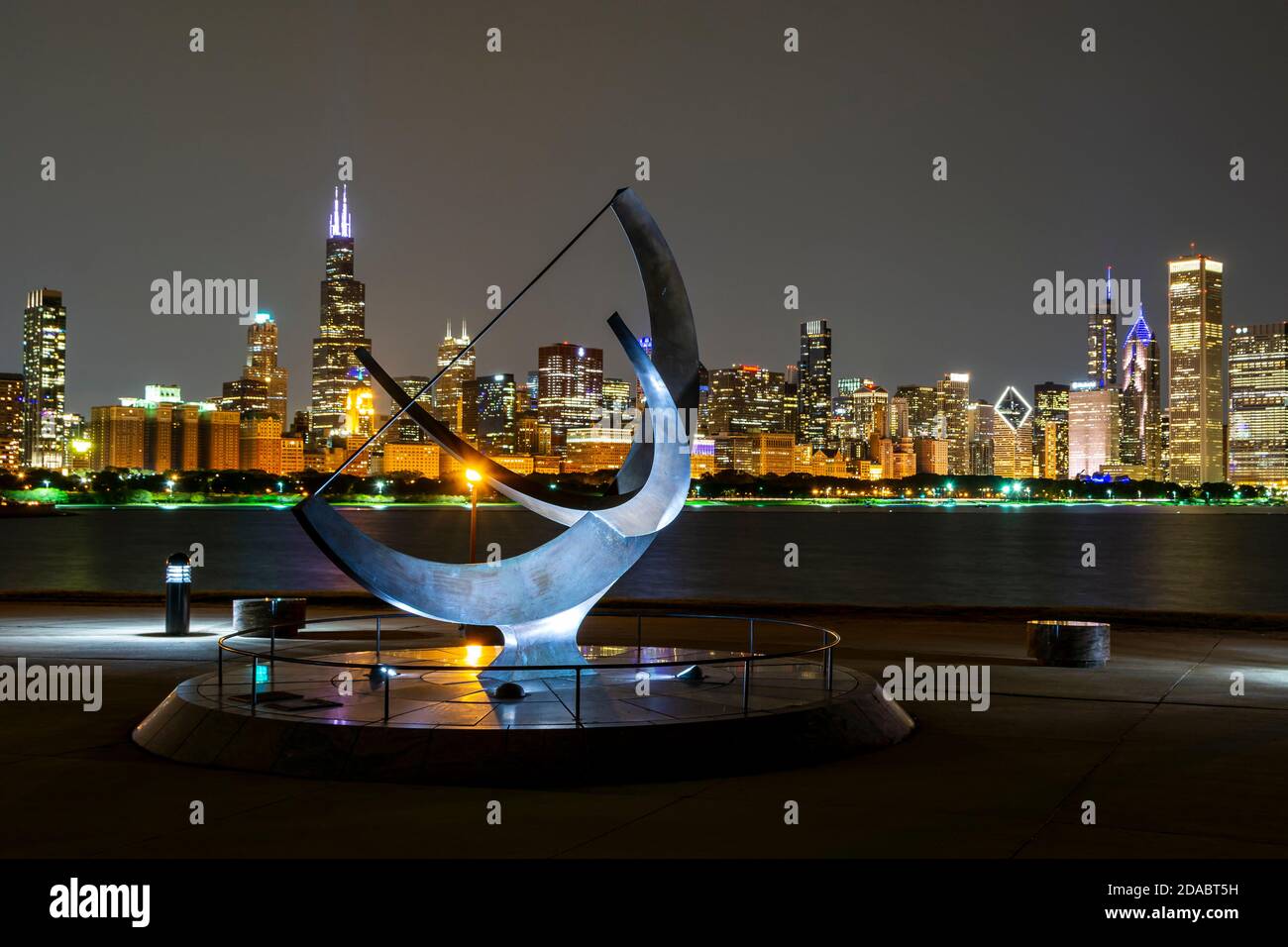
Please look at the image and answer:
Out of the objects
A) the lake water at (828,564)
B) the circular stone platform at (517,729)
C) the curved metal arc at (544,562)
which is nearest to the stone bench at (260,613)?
the circular stone platform at (517,729)

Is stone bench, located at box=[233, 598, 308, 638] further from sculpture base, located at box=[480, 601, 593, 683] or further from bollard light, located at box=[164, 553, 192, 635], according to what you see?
sculpture base, located at box=[480, 601, 593, 683]

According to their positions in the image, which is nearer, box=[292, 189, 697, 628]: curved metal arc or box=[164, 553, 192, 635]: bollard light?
box=[292, 189, 697, 628]: curved metal arc

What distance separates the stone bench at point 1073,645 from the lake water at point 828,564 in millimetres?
13111

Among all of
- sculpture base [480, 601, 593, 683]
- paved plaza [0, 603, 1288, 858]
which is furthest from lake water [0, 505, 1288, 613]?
paved plaza [0, 603, 1288, 858]

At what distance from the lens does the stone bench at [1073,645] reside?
479 inches

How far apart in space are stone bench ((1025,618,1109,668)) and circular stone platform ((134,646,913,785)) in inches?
144

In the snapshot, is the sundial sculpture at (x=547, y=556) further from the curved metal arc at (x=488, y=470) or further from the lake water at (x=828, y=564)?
the lake water at (x=828, y=564)

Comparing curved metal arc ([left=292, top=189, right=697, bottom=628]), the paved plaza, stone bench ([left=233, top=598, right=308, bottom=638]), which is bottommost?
the paved plaza

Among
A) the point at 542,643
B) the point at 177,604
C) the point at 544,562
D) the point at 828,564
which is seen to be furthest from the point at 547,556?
the point at 828,564

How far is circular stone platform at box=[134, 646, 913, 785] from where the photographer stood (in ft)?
23.5

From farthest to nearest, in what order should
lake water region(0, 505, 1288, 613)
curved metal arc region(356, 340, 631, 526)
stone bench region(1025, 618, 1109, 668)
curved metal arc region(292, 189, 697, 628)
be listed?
lake water region(0, 505, 1288, 613), stone bench region(1025, 618, 1109, 668), curved metal arc region(356, 340, 631, 526), curved metal arc region(292, 189, 697, 628)
